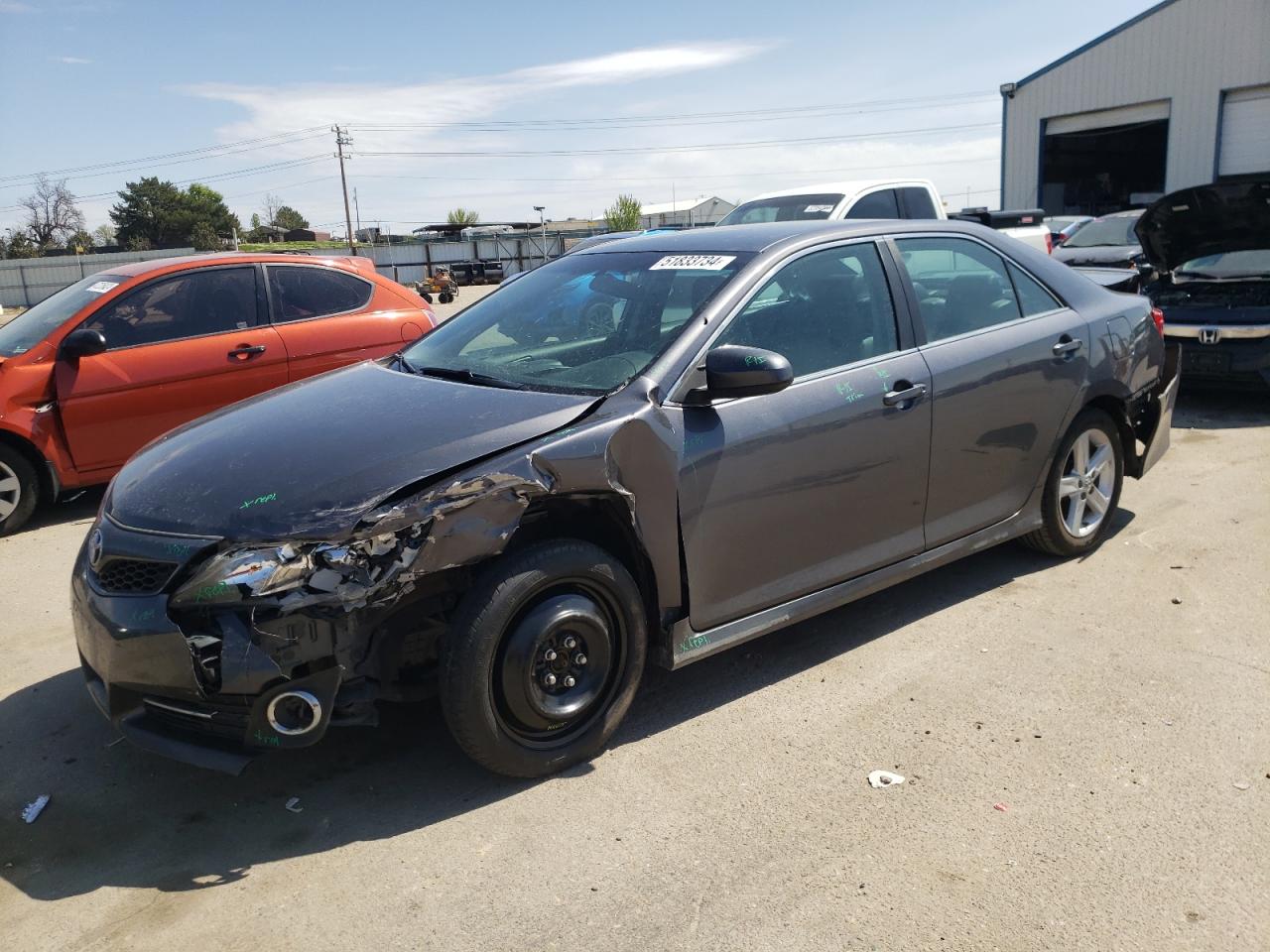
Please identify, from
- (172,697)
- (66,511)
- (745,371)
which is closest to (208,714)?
(172,697)

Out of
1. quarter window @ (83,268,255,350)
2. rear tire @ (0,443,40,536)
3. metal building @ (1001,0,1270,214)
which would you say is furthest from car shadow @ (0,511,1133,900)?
metal building @ (1001,0,1270,214)

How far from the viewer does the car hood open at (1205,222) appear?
8.22 metres

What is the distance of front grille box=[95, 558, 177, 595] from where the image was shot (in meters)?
A: 2.99

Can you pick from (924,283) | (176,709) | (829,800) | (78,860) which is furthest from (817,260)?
(78,860)

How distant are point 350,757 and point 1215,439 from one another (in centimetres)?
689

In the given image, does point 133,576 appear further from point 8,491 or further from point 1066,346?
point 8,491

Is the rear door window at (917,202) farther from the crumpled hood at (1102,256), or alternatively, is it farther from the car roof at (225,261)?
the car roof at (225,261)

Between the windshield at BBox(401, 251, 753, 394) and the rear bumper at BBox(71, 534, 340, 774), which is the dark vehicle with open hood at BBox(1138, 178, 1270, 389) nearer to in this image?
the windshield at BBox(401, 251, 753, 394)

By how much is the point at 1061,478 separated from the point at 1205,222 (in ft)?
17.0

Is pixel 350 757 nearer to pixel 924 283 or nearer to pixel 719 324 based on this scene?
pixel 719 324

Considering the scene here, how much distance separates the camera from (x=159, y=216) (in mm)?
85688

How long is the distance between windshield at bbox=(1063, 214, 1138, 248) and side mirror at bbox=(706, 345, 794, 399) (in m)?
11.2

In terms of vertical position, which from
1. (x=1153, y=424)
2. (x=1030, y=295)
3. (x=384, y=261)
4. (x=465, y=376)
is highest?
(x=1030, y=295)

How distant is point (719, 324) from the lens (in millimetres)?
3646
